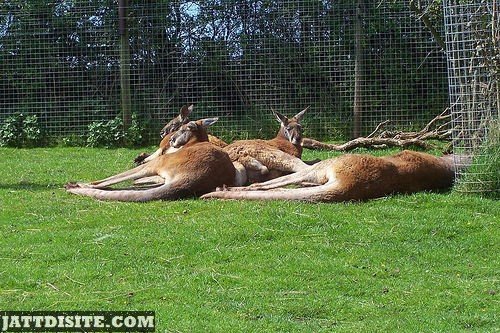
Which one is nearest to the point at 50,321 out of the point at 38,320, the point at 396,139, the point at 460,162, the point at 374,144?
the point at 38,320

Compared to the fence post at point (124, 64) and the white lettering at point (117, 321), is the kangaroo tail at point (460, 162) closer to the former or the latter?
the white lettering at point (117, 321)

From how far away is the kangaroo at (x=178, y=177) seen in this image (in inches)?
339

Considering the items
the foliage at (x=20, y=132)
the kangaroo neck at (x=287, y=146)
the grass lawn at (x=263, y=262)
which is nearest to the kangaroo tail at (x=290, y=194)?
the grass lawn at (x=263, y=262)

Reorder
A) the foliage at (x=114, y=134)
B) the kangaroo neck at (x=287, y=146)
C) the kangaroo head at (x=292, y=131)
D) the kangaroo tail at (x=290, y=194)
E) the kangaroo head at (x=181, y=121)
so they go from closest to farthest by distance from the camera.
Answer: the kangaroo tail at (x=290, y=194), the kangaroo neck at (x=287, y=146), the kangaroo head at (x=292, y=131), the kangaroo head at (x=181, y=121), the foliage at (x=114, y=134)

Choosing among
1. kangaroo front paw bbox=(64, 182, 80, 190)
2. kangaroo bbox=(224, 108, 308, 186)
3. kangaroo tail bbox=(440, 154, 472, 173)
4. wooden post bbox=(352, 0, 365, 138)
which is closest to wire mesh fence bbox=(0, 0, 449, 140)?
wooden post bbox=(352, 0, 365, 138)

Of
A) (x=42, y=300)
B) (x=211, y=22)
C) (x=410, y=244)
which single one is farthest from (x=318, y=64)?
(x=42, y=300)

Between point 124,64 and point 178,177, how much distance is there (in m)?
6.95

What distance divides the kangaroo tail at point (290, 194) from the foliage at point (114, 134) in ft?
22.2

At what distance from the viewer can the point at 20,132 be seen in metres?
15.4

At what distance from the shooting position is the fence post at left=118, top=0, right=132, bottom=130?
15133 millimetres

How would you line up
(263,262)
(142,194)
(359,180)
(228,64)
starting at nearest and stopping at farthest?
(263,262) → (359,180) → (142,194) → (228,64)

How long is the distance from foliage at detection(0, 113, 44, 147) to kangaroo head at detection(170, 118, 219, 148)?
553 cm

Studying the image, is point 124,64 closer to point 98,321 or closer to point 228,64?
point 228,64

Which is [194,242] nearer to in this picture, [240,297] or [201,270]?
[201,270]
